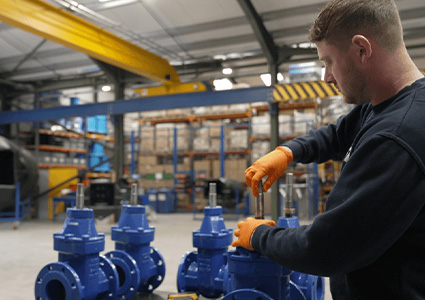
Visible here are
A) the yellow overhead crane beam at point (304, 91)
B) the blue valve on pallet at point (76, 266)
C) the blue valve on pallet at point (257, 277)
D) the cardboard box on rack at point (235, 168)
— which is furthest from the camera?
the cardboard box on rack at point (235, 168)

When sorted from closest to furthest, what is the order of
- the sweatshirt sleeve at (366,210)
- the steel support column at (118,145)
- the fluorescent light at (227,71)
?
the sweatshirt sleeve at (366,210)
the steel support column at (118,145)
the fluorescent light at (227,71)

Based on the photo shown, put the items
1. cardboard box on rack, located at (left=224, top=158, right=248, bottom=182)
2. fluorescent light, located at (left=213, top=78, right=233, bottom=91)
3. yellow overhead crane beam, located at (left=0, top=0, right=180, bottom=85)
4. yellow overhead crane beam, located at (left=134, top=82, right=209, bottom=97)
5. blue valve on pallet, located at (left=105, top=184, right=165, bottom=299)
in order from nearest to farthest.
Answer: blue valve on pallet, located at (left=105, top=184, right=165, bottom=299)
yellow overhead crane beam, located at (left=0, top=0, right=180, bottom=85)
yellow overhead crane beam, located at (left=134, top=82, right=209, bottom=97)
fluorescent light, located at (left=213, top=78, right=233, bottom=91)
cardboard box on rack, located at (left=224, top=158, right=248, bottom=182)

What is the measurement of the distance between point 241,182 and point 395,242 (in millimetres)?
10613

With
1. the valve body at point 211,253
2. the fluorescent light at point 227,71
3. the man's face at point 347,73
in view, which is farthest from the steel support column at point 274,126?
the man's face at point 347,73

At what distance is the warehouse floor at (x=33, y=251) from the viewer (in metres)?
3.54

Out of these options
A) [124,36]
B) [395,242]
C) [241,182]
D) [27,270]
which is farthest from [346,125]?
[241,182]

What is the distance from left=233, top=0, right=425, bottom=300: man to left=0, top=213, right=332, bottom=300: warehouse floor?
2480 millimetres

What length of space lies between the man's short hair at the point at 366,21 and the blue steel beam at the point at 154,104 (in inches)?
232

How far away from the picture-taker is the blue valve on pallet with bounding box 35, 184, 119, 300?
235 cm

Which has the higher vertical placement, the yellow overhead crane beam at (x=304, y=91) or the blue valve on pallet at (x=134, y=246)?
the yellow overhead crane beam at (x=304, y=91)

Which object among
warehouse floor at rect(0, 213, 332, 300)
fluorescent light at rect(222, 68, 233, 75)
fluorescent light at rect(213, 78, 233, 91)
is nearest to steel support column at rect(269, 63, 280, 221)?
warehouse floor at rect(0, 213, 332, 300)

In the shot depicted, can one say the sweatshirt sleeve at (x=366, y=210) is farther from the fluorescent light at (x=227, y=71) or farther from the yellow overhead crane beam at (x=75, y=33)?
the fluorescent light at (x=227, y=71)

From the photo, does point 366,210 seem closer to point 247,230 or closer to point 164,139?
point 247,230

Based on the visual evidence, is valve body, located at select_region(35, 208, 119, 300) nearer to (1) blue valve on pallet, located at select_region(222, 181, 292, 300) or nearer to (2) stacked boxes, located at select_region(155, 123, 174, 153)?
(1) blue valve on pallet, located at select_region(222, 181, 292, 300)
